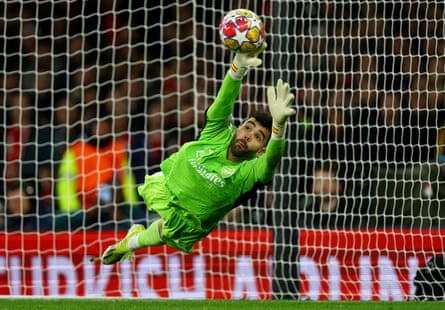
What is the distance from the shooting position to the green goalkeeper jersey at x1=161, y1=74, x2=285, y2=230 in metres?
7.39

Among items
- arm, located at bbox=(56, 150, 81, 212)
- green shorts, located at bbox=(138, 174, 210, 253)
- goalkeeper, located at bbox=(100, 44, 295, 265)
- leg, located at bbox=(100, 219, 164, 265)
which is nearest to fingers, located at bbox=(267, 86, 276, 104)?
goalkeeper, located at bbox=(100, 44, 295, 265)

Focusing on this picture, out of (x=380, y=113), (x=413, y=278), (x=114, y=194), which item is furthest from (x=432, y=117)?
(x=114, y=194)

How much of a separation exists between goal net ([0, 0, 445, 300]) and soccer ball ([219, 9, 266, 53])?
295 cm

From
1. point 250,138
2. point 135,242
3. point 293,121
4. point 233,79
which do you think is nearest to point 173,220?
point 135,242

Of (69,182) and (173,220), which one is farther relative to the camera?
(69,182)

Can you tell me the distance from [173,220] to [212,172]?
50 cm

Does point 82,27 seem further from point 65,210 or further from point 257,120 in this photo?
point 257,120

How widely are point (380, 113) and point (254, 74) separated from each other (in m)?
1.38

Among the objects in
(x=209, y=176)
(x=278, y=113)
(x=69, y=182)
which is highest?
(x=278, y=113)

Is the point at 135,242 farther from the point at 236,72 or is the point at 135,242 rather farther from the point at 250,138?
Result: the point at 236,72

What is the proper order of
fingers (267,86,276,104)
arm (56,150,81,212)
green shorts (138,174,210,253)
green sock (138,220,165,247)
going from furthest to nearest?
arm (56,150,81,212)
green sock (138,220,165,247)
green shorts (138,174,210,253)
fingers (267,86,276,104)

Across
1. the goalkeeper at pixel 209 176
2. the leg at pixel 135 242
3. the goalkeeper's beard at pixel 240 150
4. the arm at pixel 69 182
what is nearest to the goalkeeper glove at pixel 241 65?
the goalkeeper at pixel 209 176

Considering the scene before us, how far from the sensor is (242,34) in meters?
7.35

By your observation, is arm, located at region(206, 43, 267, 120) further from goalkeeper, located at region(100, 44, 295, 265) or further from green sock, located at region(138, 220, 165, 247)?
green sock, located at region(138, 220, 165, 247)
